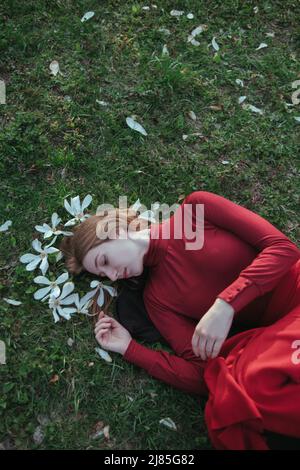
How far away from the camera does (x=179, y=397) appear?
10.3 feet

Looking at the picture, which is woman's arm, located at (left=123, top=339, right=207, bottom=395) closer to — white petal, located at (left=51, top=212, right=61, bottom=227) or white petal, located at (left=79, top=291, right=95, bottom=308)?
white petal, located at (left=79, top=291, right=95, bottom=308)

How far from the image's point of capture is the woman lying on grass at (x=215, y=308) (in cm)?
271

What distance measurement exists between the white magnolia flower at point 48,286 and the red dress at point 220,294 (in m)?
0.53

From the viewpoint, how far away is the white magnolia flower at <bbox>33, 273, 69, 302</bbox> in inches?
132

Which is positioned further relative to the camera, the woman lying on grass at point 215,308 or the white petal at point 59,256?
the white petal at point 59,256

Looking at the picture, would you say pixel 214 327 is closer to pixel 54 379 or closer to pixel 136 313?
pixel 136 313

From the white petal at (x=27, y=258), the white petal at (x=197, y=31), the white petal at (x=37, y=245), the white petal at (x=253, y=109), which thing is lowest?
the white petal at (x=27, y=258)

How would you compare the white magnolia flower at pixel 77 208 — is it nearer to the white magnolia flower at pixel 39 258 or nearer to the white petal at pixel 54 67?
the white magnolia flower at pixel 39 258

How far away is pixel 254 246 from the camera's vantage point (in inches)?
121

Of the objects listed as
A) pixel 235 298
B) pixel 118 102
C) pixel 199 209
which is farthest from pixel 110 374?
pixel 118 102

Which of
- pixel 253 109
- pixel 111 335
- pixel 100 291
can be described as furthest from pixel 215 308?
pixel 253 109

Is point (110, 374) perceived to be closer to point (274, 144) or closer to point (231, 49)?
point (274, 144)

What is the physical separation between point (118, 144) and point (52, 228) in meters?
0.79

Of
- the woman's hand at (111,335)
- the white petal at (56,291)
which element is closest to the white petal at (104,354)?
the woman's hand at (111,335)
